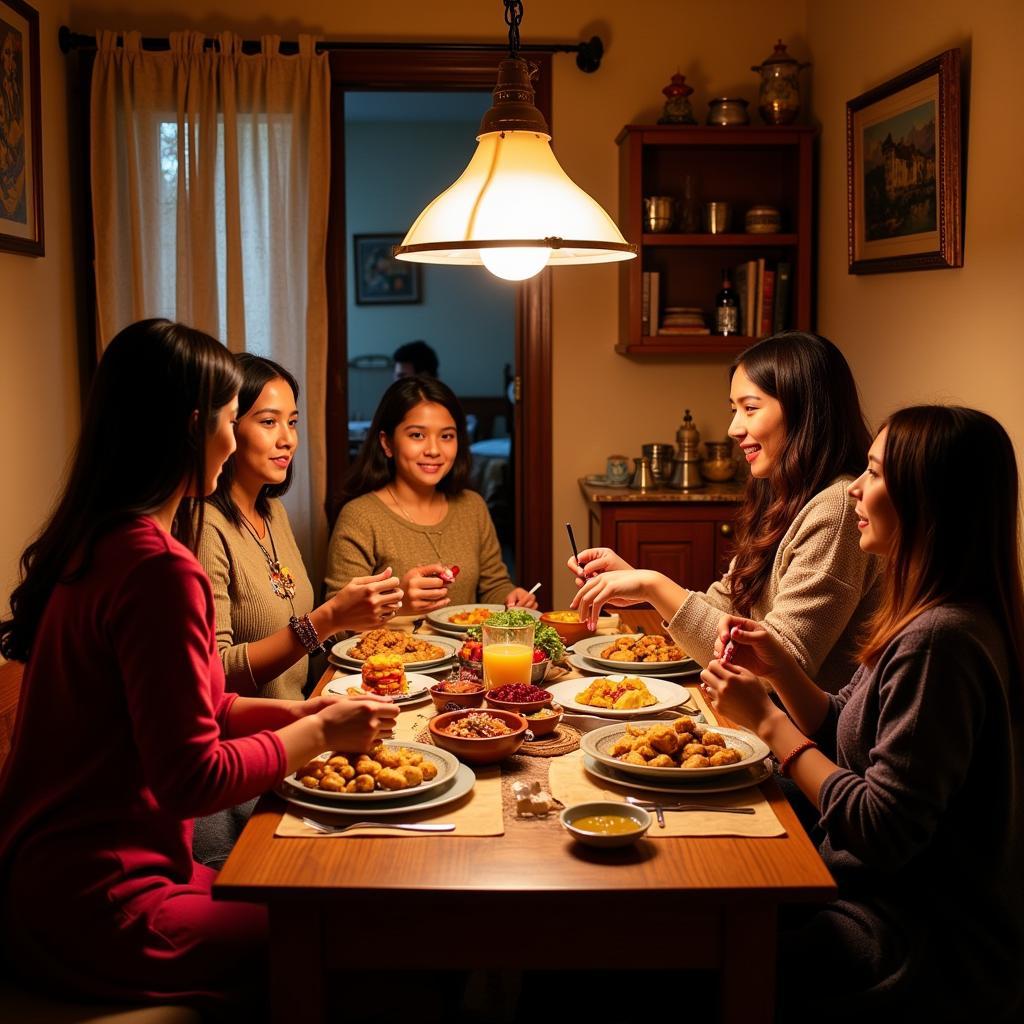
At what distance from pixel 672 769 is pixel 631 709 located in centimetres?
35

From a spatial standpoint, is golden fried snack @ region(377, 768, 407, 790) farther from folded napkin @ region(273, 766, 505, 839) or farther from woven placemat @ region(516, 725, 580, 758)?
woven placemat @ region(516, 725, 580, 758)

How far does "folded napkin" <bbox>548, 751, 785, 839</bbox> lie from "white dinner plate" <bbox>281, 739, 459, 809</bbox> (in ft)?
0.50

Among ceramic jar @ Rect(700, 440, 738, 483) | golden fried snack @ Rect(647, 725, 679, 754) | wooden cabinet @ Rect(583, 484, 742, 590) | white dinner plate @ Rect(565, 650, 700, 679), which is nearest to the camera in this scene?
golden fried snack @ Rect(647, 725, 679, 754)

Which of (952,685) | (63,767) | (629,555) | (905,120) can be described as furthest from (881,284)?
(63,767)

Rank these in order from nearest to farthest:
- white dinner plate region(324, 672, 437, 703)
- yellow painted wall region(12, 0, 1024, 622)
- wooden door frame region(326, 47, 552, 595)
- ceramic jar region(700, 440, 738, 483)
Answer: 1. white dinner plate region(324, 672, 437, 703)
2. yellow painted wall region(12, 0, 1024, 622)
3. wooden door frame region(326, 47, 552, 595)
4. ceramic jar region(700, 440, 738, 483)

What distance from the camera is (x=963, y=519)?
1576mm

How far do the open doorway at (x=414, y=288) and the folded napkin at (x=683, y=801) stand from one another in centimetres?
639

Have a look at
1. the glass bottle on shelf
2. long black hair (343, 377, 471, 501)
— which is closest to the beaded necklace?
long black hair (343, 377, 471, 501)

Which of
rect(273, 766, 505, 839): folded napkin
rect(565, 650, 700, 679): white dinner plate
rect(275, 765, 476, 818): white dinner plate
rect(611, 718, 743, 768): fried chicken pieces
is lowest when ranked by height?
rect(273, 766, 505, 839): folded napkin

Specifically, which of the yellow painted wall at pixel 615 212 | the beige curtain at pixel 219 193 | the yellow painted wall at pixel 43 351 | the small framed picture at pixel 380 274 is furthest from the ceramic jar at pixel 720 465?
the small framed picture at pixel 380 274

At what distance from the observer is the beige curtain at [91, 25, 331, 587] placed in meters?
3.81

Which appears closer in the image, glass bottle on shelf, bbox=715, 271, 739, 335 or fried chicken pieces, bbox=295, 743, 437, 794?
fried chicken pieces, bbox=295, 743, 437, 794

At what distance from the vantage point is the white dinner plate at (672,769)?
164cm

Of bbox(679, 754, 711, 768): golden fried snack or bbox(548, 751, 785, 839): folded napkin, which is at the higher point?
bbox(679, 754, 711, 768): golden fried snack
